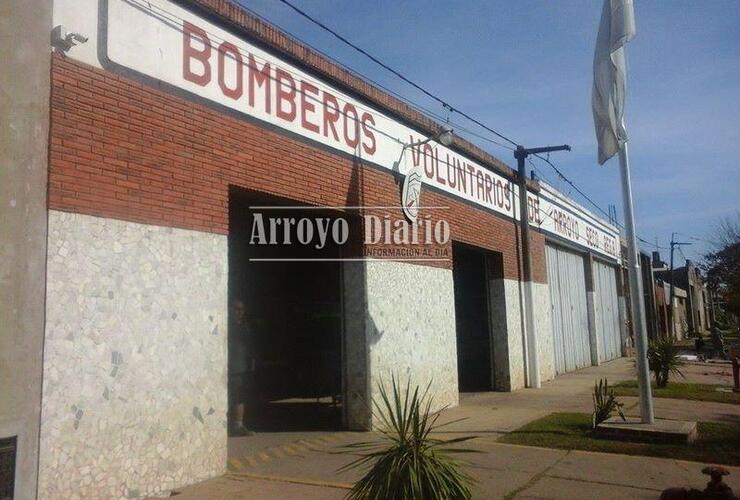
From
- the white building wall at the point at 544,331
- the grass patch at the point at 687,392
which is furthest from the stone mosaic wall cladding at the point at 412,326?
the white building wall at the point at 544,331

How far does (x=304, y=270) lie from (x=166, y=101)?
20.3ft

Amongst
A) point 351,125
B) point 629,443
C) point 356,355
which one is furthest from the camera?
point 351,125

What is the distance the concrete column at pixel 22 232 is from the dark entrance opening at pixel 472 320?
10.9 meters

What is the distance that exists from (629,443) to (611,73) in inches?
198

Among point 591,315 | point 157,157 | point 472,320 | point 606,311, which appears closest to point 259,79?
point 157,157

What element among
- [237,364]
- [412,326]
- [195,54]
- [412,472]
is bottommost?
[412,472]

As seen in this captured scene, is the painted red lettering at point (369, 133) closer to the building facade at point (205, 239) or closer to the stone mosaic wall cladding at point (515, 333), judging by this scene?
the building facade at point (205, 239)

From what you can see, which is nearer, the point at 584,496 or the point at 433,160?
the point at 584,496

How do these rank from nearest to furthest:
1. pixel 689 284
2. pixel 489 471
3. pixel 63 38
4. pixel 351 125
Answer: pixel 63 38, pixel 489 471, pixel 351 125, pixel 689 284

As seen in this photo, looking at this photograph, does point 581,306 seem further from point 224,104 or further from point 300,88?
point 224,104

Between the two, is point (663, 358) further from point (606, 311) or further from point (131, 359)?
point (131, 359)

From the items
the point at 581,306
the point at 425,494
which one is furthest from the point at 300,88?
the point at 581,306

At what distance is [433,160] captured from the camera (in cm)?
1244

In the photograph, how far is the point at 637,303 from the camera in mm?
9016
